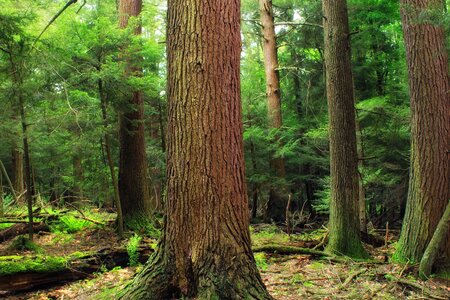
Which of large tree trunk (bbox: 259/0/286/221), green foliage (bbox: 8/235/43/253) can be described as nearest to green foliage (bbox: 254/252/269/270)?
green foliage (bbox: 8/235/43/253)

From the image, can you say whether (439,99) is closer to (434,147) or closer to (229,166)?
(434,147)

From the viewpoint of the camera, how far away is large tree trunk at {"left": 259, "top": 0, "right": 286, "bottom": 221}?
1334 cm

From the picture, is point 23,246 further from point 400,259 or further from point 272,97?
point 272,97

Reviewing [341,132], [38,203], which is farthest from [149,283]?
[38,203]

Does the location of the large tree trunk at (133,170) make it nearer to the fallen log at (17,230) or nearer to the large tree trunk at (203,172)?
the fallen log at (17,230)

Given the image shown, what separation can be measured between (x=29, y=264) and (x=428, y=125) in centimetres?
642

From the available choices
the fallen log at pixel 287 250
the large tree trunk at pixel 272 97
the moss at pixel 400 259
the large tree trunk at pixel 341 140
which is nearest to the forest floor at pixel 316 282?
the fallen log at pixel 287 250

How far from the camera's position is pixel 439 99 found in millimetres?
5816

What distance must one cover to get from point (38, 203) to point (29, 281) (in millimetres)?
5892

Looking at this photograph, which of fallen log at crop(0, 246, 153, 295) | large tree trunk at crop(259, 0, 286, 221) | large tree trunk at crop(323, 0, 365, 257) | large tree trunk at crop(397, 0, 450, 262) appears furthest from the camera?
large tree trunk at crop(259, 0, 286, 221)

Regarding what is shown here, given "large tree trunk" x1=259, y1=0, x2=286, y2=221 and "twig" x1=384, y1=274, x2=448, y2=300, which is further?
"large tree trunk" x1=259, y1=0, x2=286, y2=221

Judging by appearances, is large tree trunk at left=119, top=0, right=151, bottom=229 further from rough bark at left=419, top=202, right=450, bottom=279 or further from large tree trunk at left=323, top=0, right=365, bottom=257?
rough bark at left=419, top=202, right=450, bottom=279

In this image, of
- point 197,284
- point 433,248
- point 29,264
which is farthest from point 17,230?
point 433,248

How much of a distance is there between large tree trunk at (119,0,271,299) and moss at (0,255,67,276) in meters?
2.42
